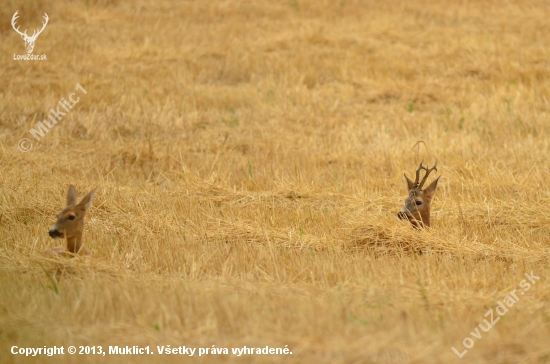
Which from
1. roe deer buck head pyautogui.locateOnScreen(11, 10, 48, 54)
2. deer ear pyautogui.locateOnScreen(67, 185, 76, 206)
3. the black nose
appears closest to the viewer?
the black nose

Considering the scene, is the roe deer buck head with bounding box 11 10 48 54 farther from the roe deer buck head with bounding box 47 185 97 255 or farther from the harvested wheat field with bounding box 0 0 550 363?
the roe deer buck head with bounding box 47 185 97 255

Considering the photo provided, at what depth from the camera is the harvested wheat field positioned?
458cm

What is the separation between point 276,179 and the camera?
9.25m

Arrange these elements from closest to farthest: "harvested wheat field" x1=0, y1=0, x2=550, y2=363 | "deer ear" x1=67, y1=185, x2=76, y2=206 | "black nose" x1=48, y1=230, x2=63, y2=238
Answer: "harvested wheat field" x1=0, y1=0, x2=550, y2=363 < "black nose" x1=48, y1=230, x2=63, y2=238 < "deer ear" x1=67, y1=185, x2=76, y2=206

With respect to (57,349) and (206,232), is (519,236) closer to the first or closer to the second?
(206,232)

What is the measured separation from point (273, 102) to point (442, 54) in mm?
4968

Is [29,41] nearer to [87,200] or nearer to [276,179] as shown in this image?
[276,179]

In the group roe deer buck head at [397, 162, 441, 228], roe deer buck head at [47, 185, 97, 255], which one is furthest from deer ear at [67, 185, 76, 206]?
roe deer buck head at [397, 162, 441, 228]

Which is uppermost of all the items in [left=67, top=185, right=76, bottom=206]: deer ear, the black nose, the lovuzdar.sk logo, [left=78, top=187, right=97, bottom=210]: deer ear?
the lovuzdar.sk logo

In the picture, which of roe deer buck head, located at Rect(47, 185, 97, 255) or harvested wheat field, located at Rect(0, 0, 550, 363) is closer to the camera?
harvested wheat field, located at Rect(0, 0, 550, 363)

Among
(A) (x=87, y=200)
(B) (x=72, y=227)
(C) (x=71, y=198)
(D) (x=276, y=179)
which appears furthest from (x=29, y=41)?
(B) (x=72, y=227)

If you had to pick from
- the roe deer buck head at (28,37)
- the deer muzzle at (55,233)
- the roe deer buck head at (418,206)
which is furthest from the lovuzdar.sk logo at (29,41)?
the roe deer buck head at (418,206)

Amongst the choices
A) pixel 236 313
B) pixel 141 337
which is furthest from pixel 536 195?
pixel 141 337

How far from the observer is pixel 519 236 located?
6930mm
